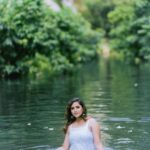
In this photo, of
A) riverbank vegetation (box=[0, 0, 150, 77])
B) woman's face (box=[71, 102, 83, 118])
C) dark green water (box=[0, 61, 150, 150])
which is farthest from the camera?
riverbank vegetation (box=[0, 0, 150, 77])


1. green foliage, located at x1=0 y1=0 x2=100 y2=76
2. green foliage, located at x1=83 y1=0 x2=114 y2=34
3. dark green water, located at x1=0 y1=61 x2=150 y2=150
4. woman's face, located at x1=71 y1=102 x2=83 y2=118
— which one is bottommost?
dark green water, located at x1=0 y1=61 x2=150 y2=150

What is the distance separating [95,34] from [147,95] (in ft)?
177

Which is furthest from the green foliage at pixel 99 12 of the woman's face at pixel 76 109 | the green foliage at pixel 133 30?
the woman's face at pixel 76 109

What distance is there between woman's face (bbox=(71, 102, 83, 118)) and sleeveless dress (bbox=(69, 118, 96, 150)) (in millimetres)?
228

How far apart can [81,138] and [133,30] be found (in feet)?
191

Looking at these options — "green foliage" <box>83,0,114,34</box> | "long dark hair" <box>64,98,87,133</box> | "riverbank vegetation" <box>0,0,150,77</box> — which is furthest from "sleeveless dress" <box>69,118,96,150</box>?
"green foliage" <box>83,0,114,34</box>

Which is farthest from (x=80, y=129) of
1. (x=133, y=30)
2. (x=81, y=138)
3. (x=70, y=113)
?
(x=133, y=30)

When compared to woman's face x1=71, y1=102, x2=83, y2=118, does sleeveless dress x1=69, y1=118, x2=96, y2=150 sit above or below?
below

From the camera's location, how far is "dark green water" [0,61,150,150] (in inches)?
555

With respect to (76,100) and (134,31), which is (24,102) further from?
(134,31)

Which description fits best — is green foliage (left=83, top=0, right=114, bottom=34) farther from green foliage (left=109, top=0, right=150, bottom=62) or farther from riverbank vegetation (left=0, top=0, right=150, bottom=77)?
riverbank vegetation (left=0, top=0, right=150, bottom=77)

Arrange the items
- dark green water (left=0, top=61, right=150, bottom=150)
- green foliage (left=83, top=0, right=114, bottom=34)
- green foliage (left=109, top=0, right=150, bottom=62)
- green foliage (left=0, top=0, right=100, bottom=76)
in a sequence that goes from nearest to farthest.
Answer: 1. dark green water (left=0, top=61, right=150, bottom=150)
2. green foliage (left=0, top=0, right=100, bottom=76)
3. green foliage (left=109, top=0, right=150, bottom=62)
4. green foliage (left=83, top=0, right=114, bottom=34)

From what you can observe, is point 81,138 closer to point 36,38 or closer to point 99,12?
point 36,38

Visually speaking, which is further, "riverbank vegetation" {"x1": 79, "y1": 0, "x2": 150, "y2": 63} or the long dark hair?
"riverbank vegetation" {"x1": 79, "y1": 0, "x2": 150, "y2": 63}
